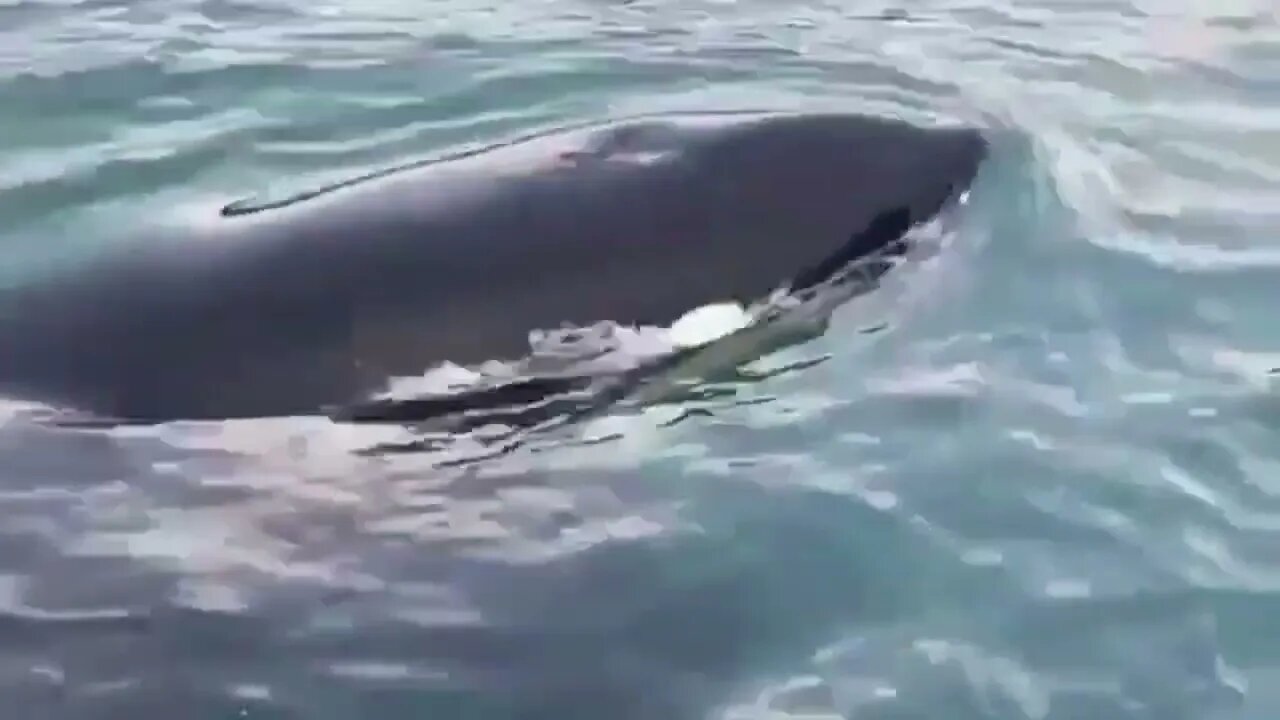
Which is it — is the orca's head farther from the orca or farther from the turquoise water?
the turquoise water

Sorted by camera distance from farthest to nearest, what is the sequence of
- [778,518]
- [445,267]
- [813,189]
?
[813,189]
[445,267]
[778,518]

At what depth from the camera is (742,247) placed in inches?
272

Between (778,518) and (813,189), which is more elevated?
(813,189)

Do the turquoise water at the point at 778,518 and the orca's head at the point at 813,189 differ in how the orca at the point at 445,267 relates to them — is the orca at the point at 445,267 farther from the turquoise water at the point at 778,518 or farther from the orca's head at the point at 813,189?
the turquoise water at the point at 778,518

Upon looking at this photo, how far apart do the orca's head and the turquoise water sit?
0.88 feet

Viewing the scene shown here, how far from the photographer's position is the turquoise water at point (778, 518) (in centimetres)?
525

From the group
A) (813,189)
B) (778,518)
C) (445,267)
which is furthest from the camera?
(813,189)

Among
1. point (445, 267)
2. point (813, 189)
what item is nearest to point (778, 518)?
point (445, 267)

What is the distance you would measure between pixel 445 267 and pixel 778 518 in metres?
1.43

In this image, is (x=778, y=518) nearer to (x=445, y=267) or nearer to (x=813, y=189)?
(x=445, y=267)

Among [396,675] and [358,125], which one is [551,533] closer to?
[396,675]

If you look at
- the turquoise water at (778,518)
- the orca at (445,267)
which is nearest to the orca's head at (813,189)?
the orca at (445,267)

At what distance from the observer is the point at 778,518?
6078mm

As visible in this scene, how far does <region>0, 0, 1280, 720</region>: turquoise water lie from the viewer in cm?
525
